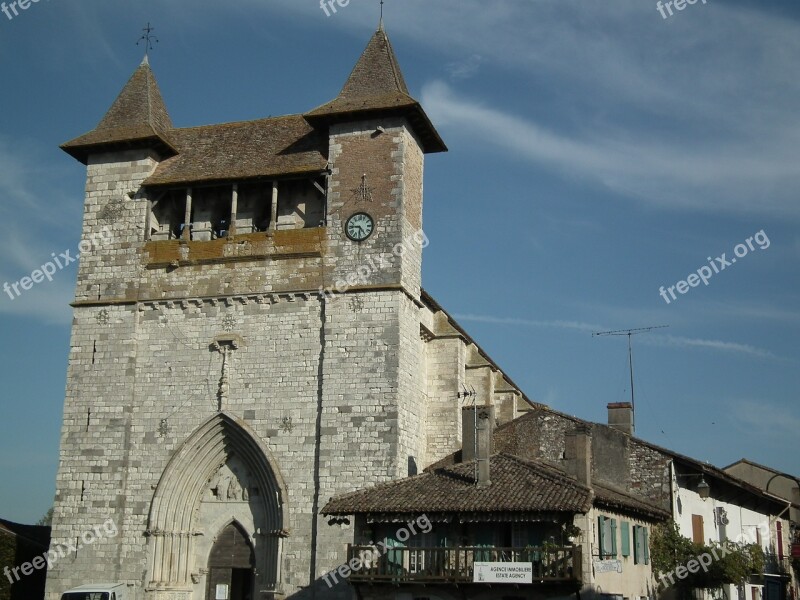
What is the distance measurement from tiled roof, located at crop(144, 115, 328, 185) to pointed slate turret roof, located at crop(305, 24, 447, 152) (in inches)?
45.8

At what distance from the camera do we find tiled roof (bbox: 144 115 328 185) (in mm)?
30059

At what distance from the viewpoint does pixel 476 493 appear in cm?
2209

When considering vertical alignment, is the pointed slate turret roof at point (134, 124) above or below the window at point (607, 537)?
above

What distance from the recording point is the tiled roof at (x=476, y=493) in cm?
2092

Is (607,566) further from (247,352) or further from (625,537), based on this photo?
(247,352)

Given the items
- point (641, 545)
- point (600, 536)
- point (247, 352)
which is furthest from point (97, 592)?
point (641, 545)

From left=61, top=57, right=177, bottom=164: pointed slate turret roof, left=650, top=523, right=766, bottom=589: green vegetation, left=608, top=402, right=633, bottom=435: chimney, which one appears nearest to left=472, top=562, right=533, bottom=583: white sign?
Result: left=650, top=523, right=766, bottom=589: green vegetation

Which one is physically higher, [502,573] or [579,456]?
[579,456]

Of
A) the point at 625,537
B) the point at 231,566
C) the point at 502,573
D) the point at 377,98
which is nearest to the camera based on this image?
the point at 502,573

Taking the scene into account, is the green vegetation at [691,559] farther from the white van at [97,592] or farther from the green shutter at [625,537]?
the white van at [97,592]

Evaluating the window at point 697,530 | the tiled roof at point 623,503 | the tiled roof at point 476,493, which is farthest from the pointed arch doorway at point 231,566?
the window at point 697,530

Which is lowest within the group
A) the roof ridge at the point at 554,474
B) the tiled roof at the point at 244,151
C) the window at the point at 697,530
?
the window at the point at 697,530

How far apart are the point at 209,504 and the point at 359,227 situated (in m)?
8.76

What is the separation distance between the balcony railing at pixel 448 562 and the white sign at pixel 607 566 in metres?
1.45
